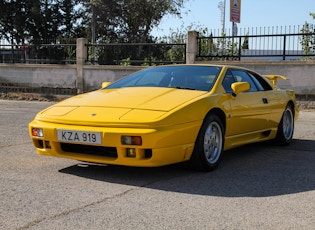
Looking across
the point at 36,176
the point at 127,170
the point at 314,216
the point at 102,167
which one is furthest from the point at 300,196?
the point at 36,176

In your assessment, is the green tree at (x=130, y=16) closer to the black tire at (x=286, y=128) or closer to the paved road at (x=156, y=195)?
the black tire at (x=286, y=128)

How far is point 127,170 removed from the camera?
5.01m

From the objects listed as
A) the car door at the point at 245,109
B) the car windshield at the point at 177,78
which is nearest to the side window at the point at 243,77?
the car door at the point at 245,109

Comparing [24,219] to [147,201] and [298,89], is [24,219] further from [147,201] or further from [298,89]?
[298,89]

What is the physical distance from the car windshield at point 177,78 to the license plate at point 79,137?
137cm

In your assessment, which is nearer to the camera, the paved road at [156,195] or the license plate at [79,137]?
the paved road at [156,195]

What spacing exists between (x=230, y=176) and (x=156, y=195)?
44.3 inches

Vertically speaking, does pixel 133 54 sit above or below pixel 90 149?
above

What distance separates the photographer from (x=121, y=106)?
15.5 ft

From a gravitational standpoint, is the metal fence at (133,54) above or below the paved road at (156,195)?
above

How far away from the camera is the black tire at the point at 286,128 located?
6.82m

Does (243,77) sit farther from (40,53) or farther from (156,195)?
(40,53)

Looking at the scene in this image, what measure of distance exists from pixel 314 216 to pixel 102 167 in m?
2.51

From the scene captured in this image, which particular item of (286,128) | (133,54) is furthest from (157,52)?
(286,128)
